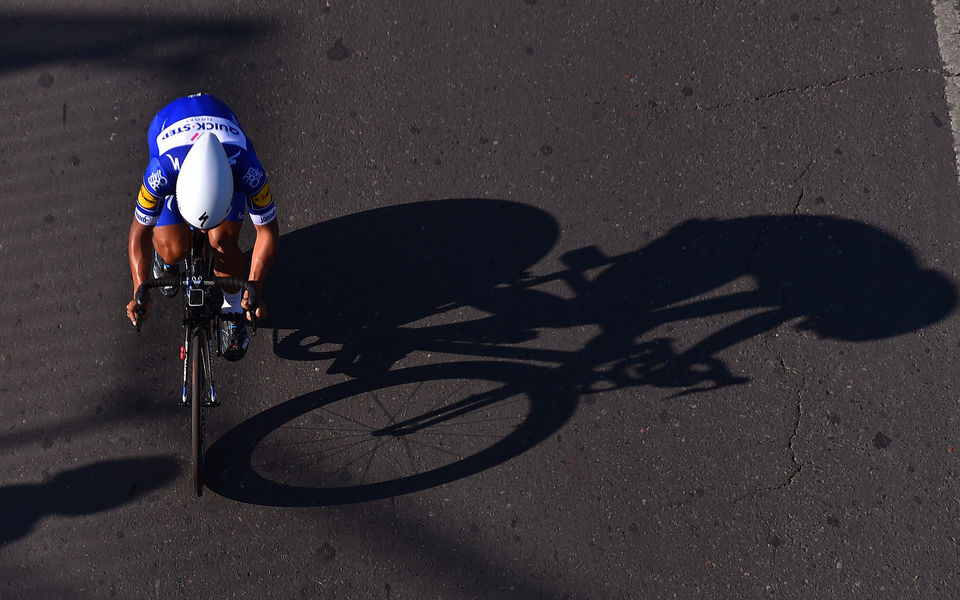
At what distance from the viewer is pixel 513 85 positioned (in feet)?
17.8

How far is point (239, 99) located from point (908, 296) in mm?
4881

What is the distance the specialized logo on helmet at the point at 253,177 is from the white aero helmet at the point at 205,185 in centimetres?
38

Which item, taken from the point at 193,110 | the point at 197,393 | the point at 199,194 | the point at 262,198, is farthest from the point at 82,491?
the point at 193,110

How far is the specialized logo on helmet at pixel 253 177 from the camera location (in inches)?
154

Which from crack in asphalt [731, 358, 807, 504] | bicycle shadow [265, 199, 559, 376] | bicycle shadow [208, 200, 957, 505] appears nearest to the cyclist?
bicycle shadow [265, 199, 559, 376]

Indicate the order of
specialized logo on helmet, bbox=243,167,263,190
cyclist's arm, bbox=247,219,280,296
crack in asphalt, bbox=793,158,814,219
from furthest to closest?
crack in asphalt, bbox=793,158,814,219 → cyclist's arm, bbox=247,219,280,296 → specialized logo on helmet, bbox=243,167,263,190

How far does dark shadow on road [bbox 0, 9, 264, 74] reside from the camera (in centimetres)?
541

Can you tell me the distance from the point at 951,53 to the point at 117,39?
6.15m

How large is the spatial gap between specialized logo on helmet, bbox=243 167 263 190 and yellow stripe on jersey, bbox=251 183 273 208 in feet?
0.17

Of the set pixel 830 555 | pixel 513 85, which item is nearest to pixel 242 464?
pixel 513 85

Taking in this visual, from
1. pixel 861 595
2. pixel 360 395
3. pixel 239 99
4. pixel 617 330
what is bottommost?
pixel 861 595

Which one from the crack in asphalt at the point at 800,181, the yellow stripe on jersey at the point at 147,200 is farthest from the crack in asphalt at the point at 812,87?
the yellow stripe on jersey at the point at 147,200

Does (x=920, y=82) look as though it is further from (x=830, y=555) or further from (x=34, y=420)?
(x=34, y=420)

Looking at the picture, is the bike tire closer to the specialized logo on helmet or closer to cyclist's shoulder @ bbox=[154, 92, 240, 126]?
the specialized logo on helmet
